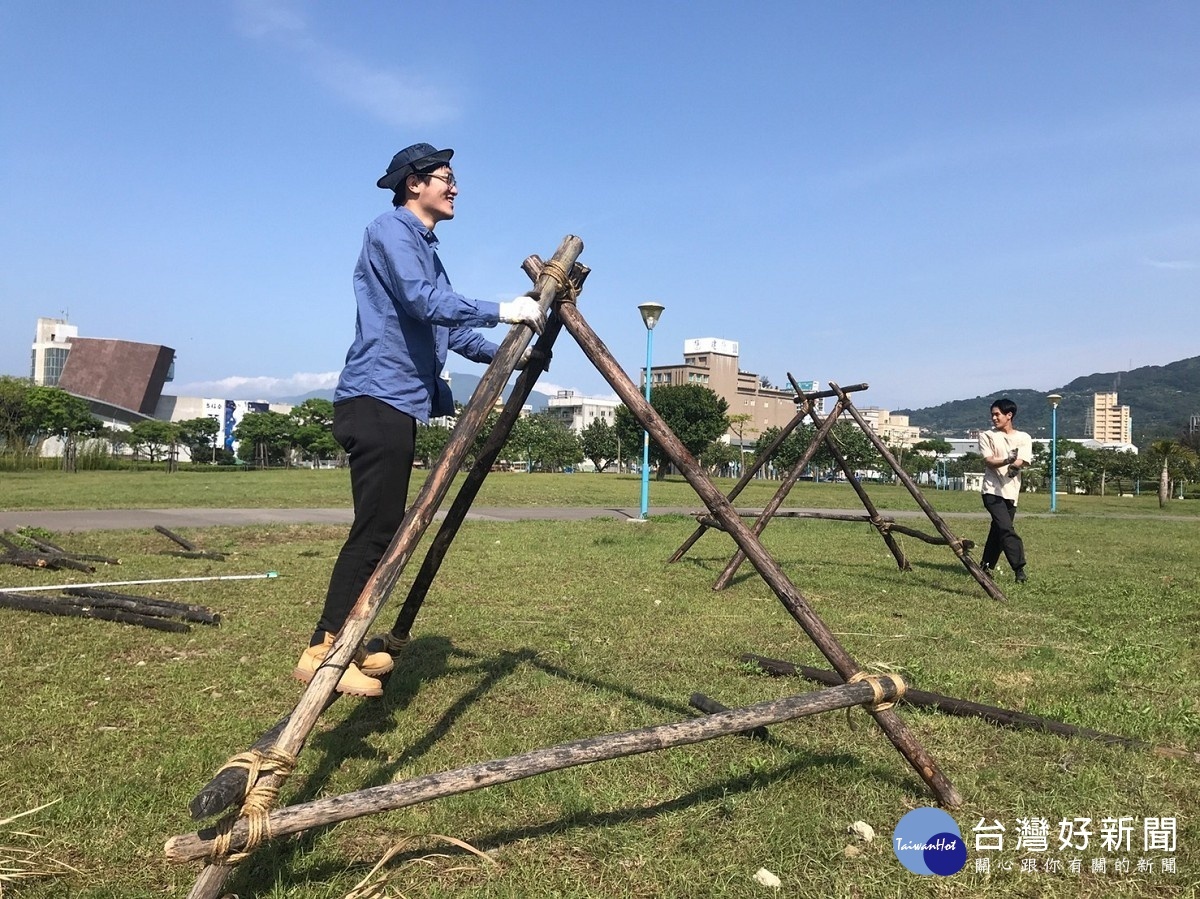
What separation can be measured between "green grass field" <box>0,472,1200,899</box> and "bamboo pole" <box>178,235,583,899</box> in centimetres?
47

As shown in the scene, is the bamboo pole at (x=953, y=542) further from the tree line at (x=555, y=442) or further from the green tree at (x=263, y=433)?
the green tree at (x=263, y=433)

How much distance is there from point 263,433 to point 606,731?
79.7m

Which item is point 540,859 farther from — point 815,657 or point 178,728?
point 815,657

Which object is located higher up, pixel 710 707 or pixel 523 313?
pixel 523 313

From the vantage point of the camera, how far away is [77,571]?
8.44 m

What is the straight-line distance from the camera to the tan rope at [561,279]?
3.62 m

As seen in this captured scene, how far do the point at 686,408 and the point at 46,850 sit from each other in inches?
2469

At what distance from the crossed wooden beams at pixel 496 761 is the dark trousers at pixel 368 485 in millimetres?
477

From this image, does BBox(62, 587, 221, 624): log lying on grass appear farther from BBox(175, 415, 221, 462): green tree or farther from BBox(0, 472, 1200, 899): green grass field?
BBox(175, 415, 221, 462): green tree

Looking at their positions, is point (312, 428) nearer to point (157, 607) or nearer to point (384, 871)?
point (157, 607)

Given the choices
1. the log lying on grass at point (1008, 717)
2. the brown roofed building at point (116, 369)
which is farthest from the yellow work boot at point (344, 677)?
the brown roofed building at point (116, 369)

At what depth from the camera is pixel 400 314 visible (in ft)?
12.2

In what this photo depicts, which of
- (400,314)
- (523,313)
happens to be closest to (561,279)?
(523,313)

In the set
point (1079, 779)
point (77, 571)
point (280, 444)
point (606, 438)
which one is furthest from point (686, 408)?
point (1079, 779)
